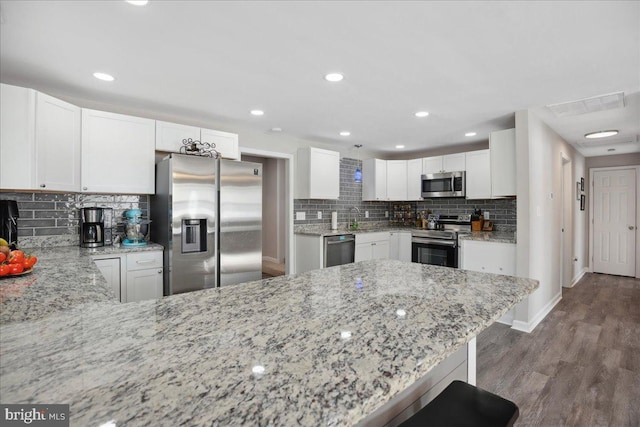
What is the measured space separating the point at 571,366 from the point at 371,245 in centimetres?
269

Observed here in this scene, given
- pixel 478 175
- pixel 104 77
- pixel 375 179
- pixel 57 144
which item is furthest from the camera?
pixel 375 179

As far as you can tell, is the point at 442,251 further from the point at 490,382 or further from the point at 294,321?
the point at 294,321

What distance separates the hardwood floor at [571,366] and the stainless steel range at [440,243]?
1.07 metres

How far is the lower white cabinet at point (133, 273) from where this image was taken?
271 centimetres

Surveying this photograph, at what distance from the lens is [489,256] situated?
371 centimetres

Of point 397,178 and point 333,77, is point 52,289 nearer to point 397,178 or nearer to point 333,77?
point 333,77

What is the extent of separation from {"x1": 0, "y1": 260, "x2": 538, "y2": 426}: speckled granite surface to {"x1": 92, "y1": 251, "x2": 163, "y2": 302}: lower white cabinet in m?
1.78

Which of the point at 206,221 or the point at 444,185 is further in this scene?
the point at 444,185

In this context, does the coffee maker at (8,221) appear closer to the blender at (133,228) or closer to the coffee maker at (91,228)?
the coffee maker at (91,228)

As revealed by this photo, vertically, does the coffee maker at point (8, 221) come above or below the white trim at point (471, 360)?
above

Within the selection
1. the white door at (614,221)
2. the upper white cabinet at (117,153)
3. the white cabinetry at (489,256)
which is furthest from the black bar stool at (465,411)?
the white door at (614,221)

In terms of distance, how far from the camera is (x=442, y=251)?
14.5 feet

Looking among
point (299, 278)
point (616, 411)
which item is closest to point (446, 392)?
point (299, 278)

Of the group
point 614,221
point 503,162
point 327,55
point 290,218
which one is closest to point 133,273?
point 290,218
